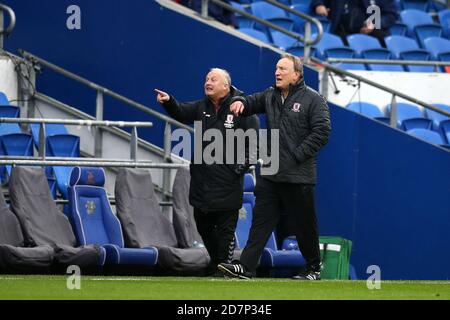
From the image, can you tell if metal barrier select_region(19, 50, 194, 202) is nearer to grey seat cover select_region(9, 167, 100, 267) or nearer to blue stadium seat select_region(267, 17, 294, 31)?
grey seat cover select_region(9, 167, 100, 267)

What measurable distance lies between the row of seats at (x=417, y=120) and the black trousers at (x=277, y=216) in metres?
4.50

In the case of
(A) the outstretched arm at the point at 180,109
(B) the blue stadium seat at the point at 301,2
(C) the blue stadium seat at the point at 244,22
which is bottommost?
(A) the outstretched arm at the point at 180,109

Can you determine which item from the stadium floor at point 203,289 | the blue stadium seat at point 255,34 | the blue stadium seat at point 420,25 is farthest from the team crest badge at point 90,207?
the blue stadium seat at point 420,25

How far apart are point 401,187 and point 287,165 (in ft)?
13.5

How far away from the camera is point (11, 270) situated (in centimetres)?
1314

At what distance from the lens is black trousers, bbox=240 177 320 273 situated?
12.2 meters

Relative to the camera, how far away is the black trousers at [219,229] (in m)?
12.8

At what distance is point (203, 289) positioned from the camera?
35.4 ft

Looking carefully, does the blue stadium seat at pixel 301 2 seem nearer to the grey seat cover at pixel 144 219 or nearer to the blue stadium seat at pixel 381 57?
the blue stadium seat at pixel 381 57

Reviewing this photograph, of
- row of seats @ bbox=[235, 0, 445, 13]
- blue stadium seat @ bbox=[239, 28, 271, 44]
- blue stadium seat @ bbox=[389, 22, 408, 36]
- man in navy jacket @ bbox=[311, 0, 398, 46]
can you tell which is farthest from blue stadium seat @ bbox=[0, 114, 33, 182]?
row of seats @ bbox=[235, 0, 445, 13]

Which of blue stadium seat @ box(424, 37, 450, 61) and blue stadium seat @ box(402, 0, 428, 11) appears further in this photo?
blue stadium seat @ box(402, 0, 428, 11)

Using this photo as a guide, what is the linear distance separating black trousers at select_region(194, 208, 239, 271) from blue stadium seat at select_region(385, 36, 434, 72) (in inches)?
275
